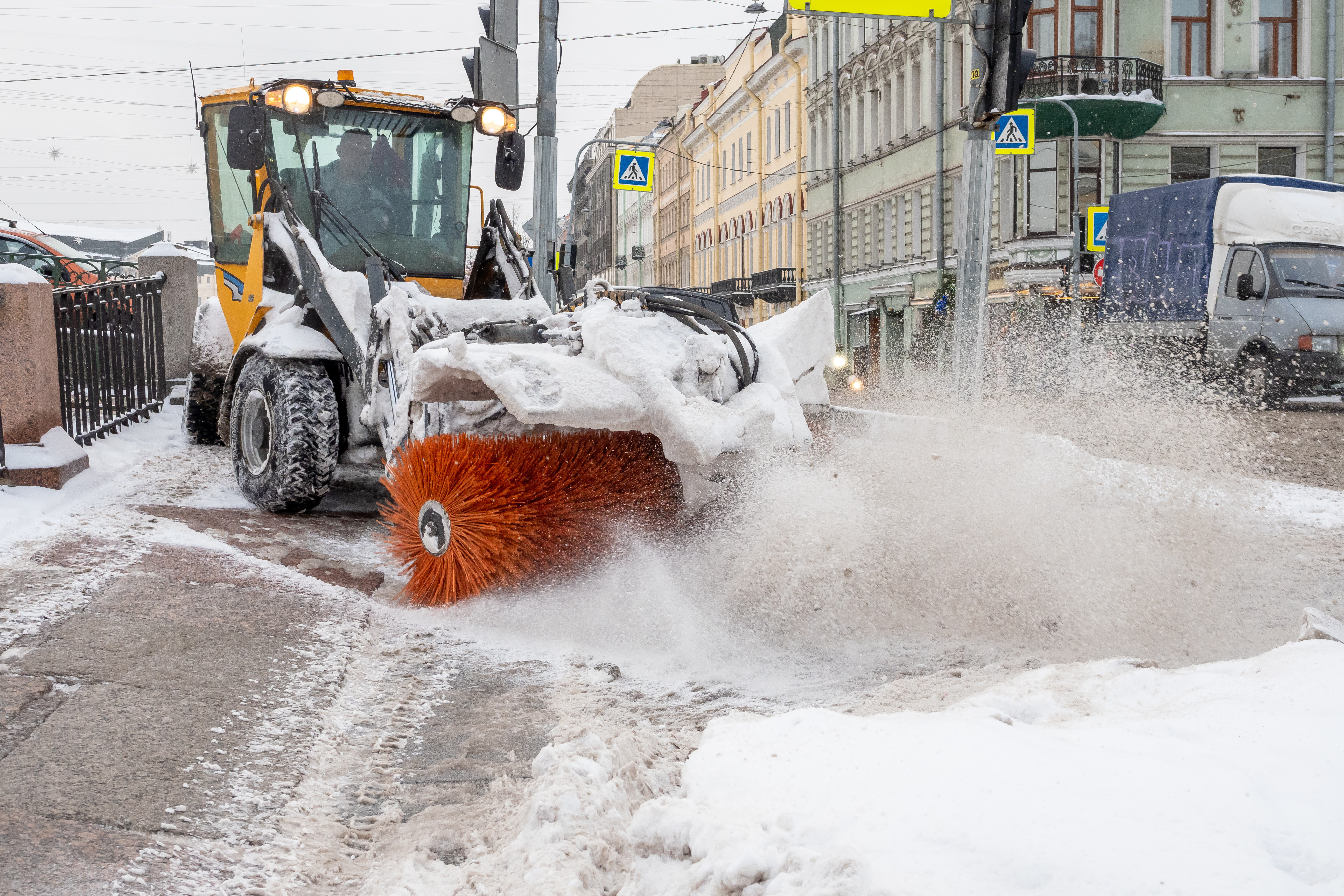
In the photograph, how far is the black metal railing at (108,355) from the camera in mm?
7848

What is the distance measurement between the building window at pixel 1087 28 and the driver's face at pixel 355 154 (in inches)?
1045

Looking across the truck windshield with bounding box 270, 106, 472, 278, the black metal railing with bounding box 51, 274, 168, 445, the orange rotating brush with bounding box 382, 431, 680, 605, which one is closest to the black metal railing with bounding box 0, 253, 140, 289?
the black metal railing with bounding box 51, 274, 168, 445

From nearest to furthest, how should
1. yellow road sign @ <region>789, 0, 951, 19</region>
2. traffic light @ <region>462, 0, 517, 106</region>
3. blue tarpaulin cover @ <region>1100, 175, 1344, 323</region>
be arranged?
traffic light @ <region>462, 0, 517, 106</region>
yellow road sign @ <region>789, 0, 951, 19</region>
blue tarpaulin cover @ <region>1100, 175, 1344, 323</region>

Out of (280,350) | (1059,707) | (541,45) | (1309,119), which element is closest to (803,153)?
(1309,119)

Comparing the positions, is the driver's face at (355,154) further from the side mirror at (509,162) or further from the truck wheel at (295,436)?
the truck wheel at (295,436)

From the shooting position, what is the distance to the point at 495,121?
7.61 metres

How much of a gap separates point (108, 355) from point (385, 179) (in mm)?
2932

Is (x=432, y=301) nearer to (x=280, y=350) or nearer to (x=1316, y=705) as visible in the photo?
(x=280, y=350)

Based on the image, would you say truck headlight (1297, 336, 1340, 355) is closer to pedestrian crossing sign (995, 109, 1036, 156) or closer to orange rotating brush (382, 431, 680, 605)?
pedestrian crossing sign (995, 109, 1036, 156)

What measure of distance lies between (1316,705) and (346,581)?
12.8 ft

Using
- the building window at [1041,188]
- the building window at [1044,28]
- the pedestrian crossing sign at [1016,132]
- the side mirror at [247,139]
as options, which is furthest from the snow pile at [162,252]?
the building window at [1044,28]

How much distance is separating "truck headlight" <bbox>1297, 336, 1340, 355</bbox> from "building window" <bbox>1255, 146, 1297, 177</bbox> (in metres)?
16.7

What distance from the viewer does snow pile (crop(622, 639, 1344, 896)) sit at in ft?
6.56

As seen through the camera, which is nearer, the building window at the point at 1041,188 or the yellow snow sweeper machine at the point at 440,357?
the yellow snow sweeper machine at the point at 440,357
